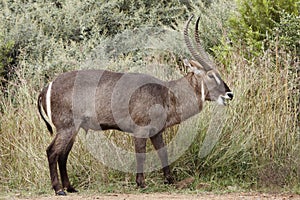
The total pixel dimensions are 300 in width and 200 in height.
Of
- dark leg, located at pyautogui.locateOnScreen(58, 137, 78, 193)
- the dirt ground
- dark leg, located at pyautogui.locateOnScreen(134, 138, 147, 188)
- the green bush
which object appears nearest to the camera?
the dirt ground

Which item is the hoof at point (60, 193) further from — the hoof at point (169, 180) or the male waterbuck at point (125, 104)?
the hoof at point (169, 180)

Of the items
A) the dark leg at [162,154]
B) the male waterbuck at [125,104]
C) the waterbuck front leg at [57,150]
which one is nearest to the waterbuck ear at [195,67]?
the male waterbuck at [125,104]

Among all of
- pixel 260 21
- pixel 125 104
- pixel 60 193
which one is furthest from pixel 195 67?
pixel 260 21

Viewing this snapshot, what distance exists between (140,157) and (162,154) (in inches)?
13.7

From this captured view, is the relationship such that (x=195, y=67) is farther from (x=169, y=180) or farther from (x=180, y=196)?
(x=180, y=196)

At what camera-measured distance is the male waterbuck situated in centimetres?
699

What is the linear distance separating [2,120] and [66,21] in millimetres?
4129

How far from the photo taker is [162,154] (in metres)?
7.30

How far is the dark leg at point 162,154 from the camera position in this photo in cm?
728

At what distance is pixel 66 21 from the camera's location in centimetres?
1227

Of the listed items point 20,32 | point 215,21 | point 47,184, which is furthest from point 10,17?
point 47,184

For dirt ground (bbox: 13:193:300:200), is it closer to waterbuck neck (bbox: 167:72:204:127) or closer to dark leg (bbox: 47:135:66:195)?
dark leg (bbox: 47:135:66:195)

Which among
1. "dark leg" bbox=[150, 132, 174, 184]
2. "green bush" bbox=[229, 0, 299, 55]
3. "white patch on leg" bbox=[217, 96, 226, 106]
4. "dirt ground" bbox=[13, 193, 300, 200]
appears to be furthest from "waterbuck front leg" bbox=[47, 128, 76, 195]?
"green bush" bbox=[229, 0, 299, 55]

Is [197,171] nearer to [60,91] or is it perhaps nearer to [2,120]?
[60,91]
